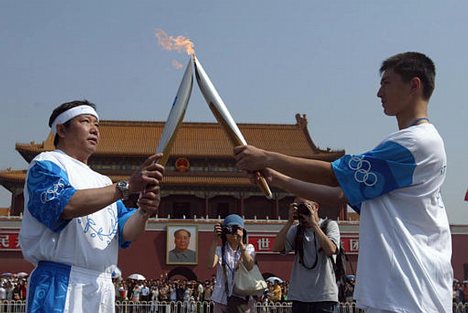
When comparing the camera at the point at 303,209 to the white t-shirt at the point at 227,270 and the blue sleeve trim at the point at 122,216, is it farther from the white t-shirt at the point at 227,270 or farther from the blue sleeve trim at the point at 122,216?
the blue sleeve trim at the point at 122,216

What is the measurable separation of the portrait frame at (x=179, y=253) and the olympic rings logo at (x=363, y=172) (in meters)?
23.3

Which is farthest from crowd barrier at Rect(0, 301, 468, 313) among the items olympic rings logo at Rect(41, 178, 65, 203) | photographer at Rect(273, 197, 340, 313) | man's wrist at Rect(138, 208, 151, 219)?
olympic rings logo at Rect(41, 178, 65, 203)

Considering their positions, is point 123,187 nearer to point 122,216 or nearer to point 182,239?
point 122,216

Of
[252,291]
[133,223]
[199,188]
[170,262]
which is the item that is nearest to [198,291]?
[170,262]

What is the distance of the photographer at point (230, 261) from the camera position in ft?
17.2

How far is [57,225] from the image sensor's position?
8.79 ft

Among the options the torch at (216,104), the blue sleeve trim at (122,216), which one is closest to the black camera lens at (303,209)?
the torch at (216,104)

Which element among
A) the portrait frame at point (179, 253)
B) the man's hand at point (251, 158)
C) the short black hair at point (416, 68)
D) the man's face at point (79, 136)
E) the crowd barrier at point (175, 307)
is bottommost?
the crowd barrier at point (175, 307)

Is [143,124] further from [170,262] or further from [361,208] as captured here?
[361,208]

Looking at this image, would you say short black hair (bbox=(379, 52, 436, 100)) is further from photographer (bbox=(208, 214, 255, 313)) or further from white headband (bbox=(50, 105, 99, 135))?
photographer (bbox=(208, 214, 255, 313))

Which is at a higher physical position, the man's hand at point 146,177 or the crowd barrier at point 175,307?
the man's hand at point 146,177

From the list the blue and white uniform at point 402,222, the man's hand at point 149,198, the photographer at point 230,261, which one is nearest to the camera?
the blue and white uniform at point 402,222

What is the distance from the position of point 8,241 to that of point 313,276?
22692 millimetres

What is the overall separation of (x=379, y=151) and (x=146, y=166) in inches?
41.4
